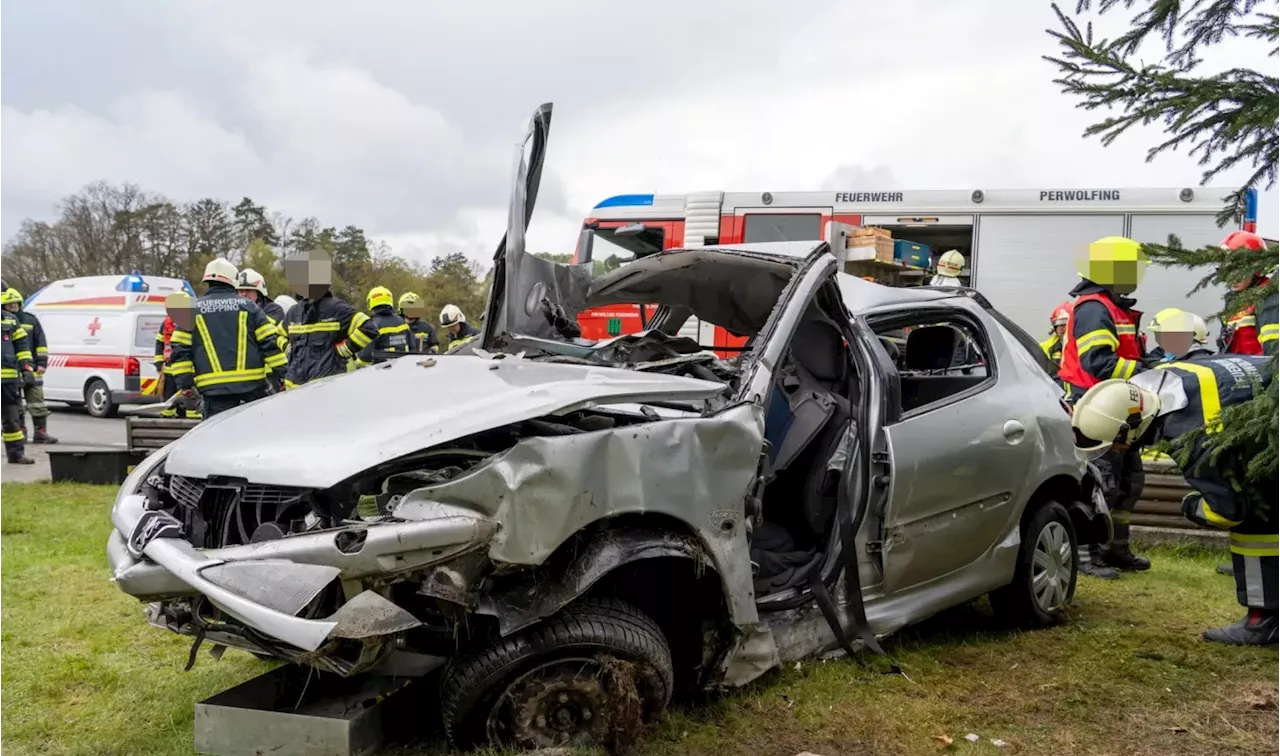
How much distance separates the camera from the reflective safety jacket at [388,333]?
7.71 meters

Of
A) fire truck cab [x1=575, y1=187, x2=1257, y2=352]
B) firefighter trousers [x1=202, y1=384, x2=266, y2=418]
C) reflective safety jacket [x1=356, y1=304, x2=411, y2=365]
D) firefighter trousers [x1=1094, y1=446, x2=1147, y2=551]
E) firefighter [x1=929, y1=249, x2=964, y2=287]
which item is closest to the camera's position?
firefighter trousers [x1=1094, y1=446, x2=1147, y2=551]

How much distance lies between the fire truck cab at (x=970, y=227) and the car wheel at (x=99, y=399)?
8786mm

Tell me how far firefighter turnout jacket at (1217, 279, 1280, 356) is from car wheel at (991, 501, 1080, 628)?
1138 mm

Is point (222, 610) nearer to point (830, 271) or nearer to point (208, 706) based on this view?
point (208, 706)

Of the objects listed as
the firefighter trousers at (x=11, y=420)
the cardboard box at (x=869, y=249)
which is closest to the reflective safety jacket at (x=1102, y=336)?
the cardboard box at (x=869, y=249)

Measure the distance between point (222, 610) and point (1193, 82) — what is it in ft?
10.9

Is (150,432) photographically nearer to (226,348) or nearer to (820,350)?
(226,348)

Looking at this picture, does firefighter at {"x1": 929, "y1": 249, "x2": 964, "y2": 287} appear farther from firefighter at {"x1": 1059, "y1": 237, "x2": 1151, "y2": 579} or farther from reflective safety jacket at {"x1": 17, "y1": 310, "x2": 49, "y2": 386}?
reflective safety jacket at {"x1": 17, "y1": 310, "x2": 49, "y2": 386}

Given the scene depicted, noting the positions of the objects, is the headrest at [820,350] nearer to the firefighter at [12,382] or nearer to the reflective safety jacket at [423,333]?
the reflective safety jacket at [423,333]

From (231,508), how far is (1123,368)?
15.0 feet

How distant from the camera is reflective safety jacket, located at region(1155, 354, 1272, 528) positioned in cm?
351

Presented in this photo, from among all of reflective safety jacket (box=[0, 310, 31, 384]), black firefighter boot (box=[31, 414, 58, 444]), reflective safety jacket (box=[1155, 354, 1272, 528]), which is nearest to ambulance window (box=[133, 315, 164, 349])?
black firefighter boot (box=[31, 414, 58, 444])

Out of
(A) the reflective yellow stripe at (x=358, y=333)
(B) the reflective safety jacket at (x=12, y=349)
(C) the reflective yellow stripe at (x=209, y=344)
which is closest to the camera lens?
(C) the reflective yellow stripe at (x=209, y=344)

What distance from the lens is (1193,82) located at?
3.07 meters
